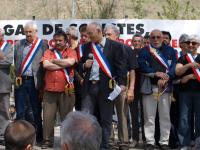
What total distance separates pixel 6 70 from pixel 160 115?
2602 mm

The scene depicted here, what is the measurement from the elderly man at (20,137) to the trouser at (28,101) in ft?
15.2

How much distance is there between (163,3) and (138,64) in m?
16.3

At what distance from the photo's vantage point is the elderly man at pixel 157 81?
828cm

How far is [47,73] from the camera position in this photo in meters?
8.33

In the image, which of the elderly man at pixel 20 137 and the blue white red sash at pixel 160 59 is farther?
the blue white red sash at pixel 160 59

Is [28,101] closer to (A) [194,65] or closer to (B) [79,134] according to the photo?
(A) [194,65]

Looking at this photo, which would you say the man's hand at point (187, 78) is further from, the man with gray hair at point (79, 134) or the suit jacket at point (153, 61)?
the man with gray hair at point (79, 134)

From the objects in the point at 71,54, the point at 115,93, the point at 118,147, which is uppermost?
the point at 71,54

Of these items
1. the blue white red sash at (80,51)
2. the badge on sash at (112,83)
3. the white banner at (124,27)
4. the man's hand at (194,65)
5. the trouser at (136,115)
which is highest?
the white banner at (124,27)

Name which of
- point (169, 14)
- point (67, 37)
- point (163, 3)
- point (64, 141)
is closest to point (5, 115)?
point (67, 37)

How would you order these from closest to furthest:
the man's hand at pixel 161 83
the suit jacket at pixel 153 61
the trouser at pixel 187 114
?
the trouser at pixel 187 114, the man's hand at pixel 161 83, the suit jacket at pixel 153 61

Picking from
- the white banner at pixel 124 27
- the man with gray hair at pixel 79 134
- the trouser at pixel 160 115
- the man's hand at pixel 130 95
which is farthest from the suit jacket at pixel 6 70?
the man with gray hair at pixel 79 134

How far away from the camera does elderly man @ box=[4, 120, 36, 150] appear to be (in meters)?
3.81

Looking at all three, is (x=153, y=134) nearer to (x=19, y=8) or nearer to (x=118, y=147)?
(x=118, y=147)
